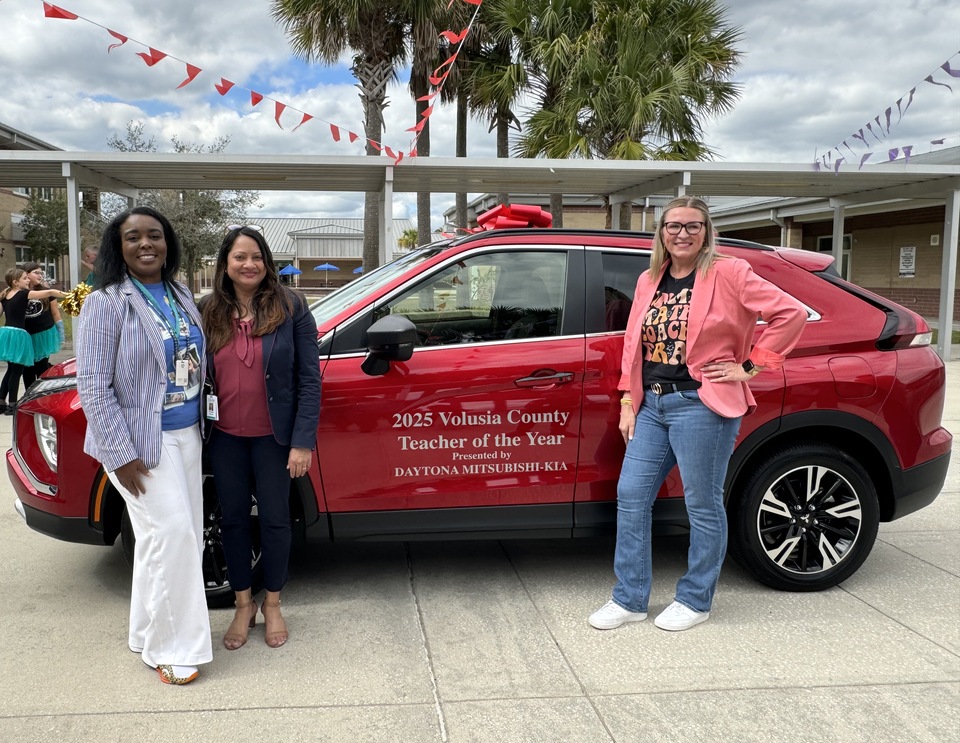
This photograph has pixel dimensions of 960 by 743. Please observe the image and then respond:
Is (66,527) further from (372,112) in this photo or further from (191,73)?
(372,112)

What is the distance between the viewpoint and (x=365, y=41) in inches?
692

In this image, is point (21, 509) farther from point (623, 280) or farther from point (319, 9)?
point (319, 9)

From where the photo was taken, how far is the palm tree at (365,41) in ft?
54.6

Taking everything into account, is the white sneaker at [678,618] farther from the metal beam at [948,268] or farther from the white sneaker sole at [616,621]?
the metal beam at [948,268]

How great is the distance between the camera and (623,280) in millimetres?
3959

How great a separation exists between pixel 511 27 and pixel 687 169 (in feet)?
20.3

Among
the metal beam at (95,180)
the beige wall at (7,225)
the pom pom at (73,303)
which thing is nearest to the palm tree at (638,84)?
the metal beam at (95,180)

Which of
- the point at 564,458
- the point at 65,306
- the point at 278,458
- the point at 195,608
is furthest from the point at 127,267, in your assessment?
the point at 65,306

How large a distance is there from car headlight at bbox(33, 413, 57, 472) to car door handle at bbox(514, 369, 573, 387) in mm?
2012

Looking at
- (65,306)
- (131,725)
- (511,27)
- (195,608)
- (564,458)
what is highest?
(511,27)

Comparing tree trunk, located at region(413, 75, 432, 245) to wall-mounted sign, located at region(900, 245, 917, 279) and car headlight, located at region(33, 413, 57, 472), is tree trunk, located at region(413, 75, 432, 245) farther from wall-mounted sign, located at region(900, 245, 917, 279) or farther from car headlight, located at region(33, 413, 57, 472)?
car headlight, located at region(33, 413, 57, 472)

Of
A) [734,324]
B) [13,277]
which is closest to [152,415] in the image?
[734,324]

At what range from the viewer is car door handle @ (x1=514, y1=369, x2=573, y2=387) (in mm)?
3688

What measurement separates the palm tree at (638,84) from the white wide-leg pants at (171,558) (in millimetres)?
13200
